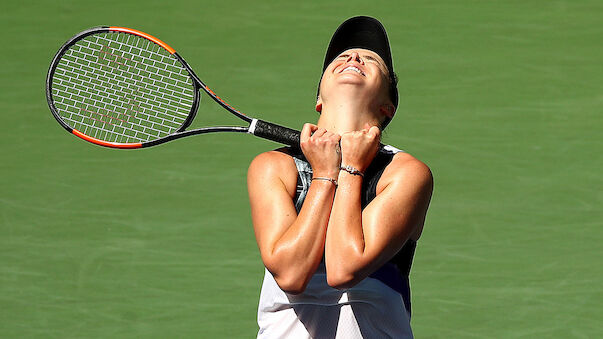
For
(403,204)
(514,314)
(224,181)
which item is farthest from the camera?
(224,181)

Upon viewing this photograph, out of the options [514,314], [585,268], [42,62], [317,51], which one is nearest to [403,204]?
[514,314]

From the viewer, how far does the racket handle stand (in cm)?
377

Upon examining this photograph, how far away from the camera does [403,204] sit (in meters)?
3.19

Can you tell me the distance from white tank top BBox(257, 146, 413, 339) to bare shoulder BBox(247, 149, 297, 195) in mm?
315

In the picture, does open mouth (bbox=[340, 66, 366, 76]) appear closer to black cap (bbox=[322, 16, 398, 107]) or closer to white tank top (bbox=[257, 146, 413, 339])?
black cap (bbox=[322, 16, 398, 107])

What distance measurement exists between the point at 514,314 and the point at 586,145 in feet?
5.42

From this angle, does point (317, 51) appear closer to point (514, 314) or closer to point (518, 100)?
point (518, 100)

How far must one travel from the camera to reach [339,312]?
3201 mm

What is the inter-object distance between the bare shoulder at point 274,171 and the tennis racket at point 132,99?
14.6 inches

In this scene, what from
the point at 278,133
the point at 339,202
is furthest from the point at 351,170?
the point at 278,133

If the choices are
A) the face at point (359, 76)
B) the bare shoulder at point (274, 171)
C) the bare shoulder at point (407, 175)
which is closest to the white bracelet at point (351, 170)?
the bare shoulder at point (407, 175)

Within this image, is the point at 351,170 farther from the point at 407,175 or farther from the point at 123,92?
the point at 123,92

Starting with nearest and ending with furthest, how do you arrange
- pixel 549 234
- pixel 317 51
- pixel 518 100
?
pixel 549 234, pixel 518 100, pixel 317 51

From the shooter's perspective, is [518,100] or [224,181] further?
[518,100]
